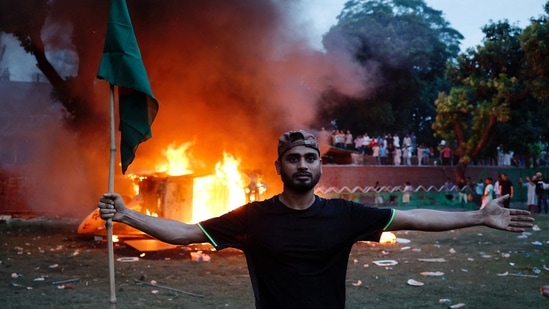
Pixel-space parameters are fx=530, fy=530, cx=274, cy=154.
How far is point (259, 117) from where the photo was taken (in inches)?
661

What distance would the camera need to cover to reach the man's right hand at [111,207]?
2.82m

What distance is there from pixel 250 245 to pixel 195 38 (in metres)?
14.7

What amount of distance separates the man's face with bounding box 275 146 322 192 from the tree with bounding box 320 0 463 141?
23.6 metres

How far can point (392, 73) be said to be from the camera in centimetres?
3061

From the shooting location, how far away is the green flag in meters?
3.12

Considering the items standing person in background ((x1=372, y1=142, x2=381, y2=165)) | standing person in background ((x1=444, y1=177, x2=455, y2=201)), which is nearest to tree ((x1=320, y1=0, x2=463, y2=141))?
standing person in background ((x1=372, y1=142, x2=381, y2=165))

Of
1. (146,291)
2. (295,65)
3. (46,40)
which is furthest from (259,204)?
(46,40)

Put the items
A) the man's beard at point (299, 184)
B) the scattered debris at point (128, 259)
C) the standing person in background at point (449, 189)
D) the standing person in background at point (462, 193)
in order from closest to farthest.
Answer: the man's beard at point (299, 184) < the scattered debris at point (128, 259) < the standing person in background at point (462, 193) < the standing person in background at point (449, 189)

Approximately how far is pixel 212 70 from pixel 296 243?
46.2 ft

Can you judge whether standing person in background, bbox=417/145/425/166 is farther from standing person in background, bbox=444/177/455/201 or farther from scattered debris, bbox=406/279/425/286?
scattered debris, bbox=406/279/425/286

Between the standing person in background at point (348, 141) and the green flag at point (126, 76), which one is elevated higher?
the standing person in background at point (348, 141)

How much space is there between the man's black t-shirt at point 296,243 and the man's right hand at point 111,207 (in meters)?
0.47

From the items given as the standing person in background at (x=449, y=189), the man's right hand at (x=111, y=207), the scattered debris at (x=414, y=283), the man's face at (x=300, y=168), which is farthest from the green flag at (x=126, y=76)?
the standing person in background at (x=449, y=189)

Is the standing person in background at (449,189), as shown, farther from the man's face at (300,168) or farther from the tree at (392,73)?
the man's face at (300,168)
